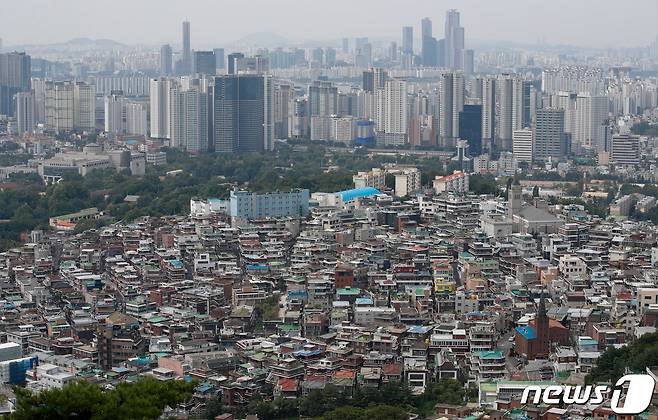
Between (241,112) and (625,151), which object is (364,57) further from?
(625,151)

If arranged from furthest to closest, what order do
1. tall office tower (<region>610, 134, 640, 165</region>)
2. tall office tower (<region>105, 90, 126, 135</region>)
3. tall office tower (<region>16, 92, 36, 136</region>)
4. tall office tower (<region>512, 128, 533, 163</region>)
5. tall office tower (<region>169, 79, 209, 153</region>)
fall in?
1. tall office tower (<region>105, 90, 126, 135</region>)
2. tall office tower (<region>16, 92, 36, 136</region>)
3. tall office tower (<region>169, 79, 209, 153</region>)
4. tall office tower (<region>512, 128, 533, 163</region>)
5. tall office tower (<region>610, 134, 640, 165</region>)

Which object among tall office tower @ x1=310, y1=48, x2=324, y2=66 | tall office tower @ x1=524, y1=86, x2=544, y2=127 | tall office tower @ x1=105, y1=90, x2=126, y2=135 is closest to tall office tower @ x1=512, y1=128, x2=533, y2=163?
tall office tower @ x1=524, y1=86, x2=544, y2=127

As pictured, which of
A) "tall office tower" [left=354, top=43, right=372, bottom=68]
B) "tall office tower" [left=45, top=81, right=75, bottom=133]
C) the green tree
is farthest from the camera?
"tall office tower" [left=354, top=43, right=372, bottom=68]

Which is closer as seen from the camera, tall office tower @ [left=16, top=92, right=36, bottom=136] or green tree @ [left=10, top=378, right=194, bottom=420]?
green tree @ [left=10, top=378, right=194, bottom=420]

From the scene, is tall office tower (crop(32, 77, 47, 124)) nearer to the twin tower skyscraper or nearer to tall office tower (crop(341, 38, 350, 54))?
the twin tower skyscraper

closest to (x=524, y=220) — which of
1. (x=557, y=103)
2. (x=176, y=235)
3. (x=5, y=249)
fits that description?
(x=176, y=235)

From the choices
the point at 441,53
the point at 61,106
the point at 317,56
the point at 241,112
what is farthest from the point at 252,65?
the point at 317,56

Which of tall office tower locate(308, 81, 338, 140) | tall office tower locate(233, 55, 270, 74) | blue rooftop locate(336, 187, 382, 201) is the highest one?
tall office tower locate(233, 55, 270, 74)
